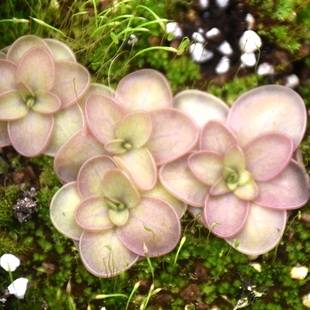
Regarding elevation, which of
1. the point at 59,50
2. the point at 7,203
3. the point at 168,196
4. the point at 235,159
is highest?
the point at 59,50

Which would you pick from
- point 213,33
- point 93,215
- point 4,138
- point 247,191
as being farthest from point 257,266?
point 4,138

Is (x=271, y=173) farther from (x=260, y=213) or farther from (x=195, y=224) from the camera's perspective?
(x=195, y=224)

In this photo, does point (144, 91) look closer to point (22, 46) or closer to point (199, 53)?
point (199, 53)

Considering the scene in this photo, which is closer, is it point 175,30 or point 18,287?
point 18,287

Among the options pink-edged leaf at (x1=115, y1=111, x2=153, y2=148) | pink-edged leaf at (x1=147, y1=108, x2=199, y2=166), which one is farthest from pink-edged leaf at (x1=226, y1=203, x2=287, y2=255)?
pink-edged leaf at (x1=115, y1=111, x2=153, y2=148)

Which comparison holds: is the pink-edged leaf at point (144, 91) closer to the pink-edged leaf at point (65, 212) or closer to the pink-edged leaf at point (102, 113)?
the pink-edged leaf at point (102, 113)

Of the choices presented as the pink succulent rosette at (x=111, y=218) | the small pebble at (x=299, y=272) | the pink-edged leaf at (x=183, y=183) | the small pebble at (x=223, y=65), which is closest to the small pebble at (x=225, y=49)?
the small pebble at (x=223, y=65)
